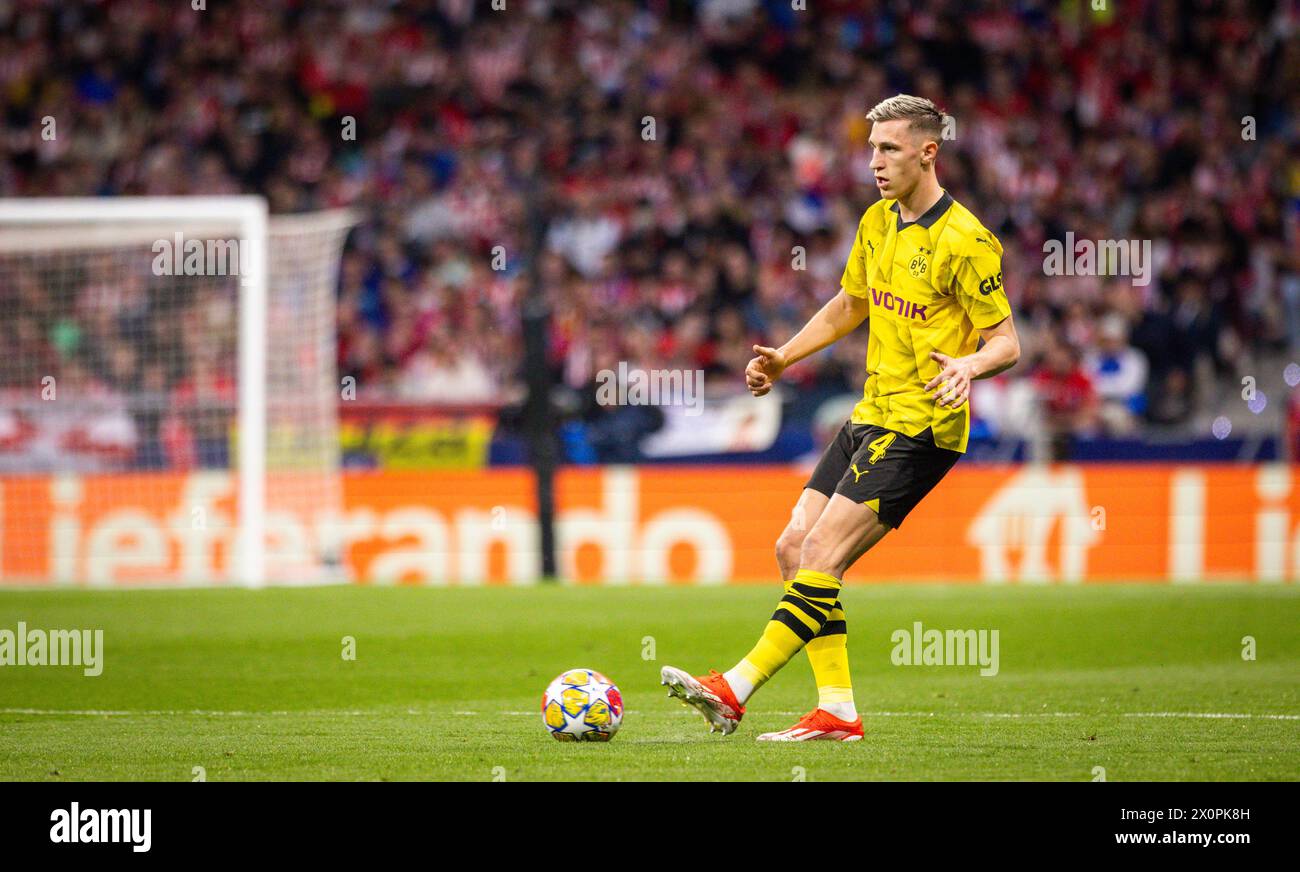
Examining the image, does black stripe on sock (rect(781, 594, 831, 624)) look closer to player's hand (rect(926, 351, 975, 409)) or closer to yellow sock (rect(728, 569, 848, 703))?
yellow sock (rect(728, 569, 848, 703))

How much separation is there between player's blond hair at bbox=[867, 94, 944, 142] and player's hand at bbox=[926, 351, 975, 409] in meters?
1.03

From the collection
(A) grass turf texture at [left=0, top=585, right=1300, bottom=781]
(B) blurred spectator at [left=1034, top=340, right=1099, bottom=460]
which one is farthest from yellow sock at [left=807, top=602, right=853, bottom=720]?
(B) blurred spectator at [left=1034, top=340, right=1099, bottom=460]

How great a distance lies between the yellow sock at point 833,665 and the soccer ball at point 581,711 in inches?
33.6

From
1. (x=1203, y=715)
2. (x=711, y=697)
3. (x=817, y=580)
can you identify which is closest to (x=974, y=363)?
(x=817, y=580)

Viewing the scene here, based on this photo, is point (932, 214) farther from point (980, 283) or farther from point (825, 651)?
point (825, 651)

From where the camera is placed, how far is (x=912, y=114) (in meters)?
7.04

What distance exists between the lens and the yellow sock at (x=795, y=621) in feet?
22.9

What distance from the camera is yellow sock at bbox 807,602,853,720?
23.7ft

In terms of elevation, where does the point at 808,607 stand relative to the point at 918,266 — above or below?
below

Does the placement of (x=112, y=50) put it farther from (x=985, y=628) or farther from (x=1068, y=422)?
(x=985, y=628)

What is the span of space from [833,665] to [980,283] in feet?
5.49

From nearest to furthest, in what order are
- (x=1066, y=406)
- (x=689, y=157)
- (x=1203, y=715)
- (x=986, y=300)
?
1. (x=986, y=300)
2. (x=1203, y=715)
3. (x=1066, y=406)
4. (x=689, y=157)

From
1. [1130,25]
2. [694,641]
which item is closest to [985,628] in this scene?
[694,641]

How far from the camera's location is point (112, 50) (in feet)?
82.3
